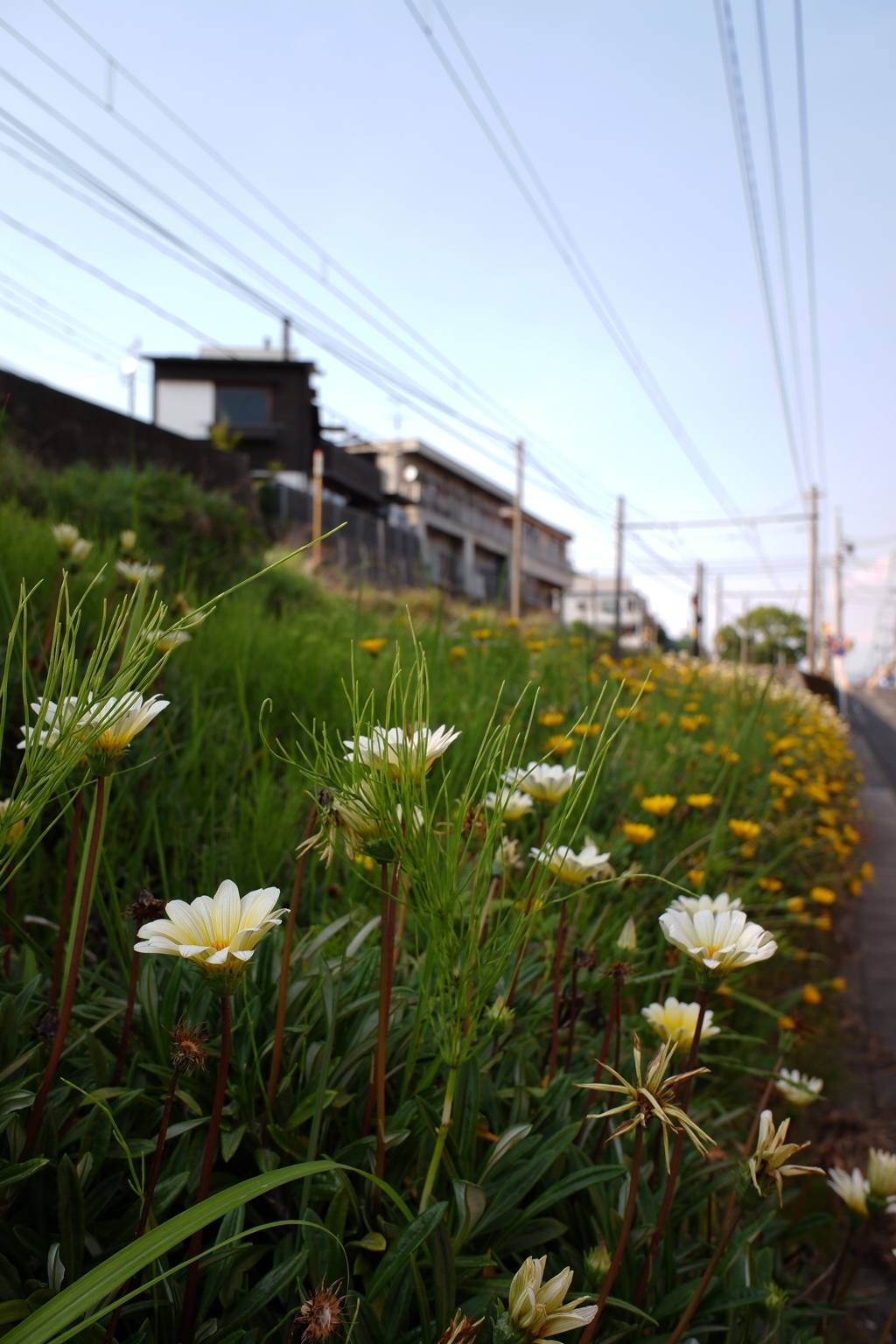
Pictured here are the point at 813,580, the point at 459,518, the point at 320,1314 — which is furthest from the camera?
the point at 459,518

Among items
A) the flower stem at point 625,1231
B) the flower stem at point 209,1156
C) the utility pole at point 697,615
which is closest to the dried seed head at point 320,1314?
the flower stem at point 209,1156

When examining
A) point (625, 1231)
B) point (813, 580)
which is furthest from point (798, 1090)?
point (813, 580)

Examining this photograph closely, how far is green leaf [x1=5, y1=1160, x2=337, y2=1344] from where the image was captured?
43 centimetres

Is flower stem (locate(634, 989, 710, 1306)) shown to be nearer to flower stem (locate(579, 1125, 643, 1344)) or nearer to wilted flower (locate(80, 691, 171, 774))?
flower stem (locate(579, 1125, 643, 1344))

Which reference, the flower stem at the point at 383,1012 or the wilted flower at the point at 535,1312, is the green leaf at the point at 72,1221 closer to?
the flower stem at the point at 383,1012

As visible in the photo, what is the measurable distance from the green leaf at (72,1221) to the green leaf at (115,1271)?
262mm

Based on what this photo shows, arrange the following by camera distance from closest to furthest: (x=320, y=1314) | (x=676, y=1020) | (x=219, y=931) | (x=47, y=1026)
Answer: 1. (x=320, y=1314)
2. (x=219, y=931)
3. (x=47, y=1026)
4. (x=676, y=1020)

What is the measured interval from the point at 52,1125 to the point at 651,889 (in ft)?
4.74

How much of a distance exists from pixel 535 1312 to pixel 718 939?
1.19 ft

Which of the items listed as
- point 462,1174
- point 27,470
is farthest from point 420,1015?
point 27,470

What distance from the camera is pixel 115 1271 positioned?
17.6 inches

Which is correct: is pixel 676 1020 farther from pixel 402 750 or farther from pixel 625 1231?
pixel 402 750

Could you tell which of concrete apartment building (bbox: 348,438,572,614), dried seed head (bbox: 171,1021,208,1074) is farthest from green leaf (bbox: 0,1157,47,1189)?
concrete apartment building (bbox: 348,438,572,614)

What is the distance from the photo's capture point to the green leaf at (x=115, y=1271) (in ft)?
1.40
